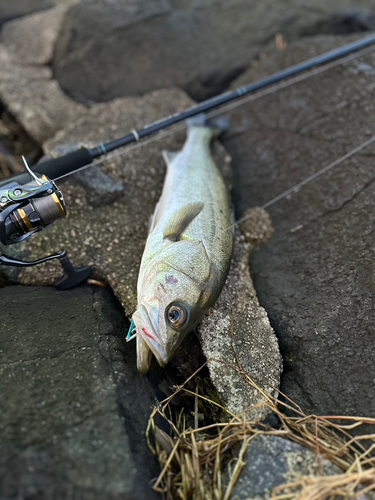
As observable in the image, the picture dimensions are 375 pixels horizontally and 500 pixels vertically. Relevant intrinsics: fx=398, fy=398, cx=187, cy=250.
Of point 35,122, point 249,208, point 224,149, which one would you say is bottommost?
point 249,208

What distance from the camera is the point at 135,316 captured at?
2.60 meters

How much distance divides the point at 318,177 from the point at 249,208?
0.75 metres

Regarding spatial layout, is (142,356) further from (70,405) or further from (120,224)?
(120,224)

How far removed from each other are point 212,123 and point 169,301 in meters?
2.86

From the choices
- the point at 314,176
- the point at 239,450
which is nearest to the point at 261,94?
the point at 314,176

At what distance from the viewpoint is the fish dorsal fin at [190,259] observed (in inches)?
109

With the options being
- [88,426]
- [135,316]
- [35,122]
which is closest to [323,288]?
[135,316]

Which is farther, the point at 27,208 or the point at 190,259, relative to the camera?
the point at 190,259

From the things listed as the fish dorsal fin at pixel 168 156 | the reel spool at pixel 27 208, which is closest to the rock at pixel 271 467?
the reel spool at pixel 27 208

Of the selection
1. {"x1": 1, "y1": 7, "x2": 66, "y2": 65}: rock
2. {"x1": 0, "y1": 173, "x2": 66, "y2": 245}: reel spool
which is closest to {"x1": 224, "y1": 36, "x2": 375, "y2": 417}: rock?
{"x1": 0, "y1": 173, "x2": 66, "y2": 245}: reel spool

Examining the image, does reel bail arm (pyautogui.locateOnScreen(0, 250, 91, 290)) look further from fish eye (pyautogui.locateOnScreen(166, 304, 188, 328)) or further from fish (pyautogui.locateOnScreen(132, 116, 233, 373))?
fish eye (pyautogui.locateOnScreen(166, 304, 188, 328))

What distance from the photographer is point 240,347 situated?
115 inches

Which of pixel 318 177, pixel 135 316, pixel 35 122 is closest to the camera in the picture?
pixel 135 316

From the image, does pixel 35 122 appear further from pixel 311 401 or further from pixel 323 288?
pixel 311 401
